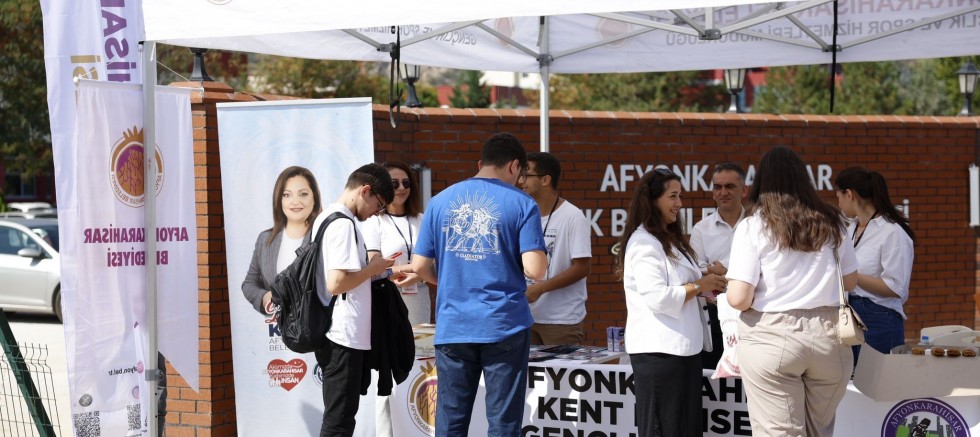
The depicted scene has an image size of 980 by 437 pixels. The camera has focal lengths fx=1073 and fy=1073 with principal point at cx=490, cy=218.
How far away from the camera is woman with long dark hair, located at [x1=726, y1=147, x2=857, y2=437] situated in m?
4.16

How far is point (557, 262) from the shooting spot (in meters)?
5.69

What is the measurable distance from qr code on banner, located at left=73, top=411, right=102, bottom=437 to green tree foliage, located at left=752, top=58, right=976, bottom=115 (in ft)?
82.2

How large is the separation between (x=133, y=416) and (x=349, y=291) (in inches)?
44.1

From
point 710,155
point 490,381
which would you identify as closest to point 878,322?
point 490,381

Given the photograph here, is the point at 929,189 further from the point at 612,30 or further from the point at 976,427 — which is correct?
the point at 976,427

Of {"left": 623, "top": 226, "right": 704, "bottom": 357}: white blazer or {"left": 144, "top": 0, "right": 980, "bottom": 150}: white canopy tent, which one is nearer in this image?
{"left": 623, "top": 226, "right": 704, "bottom": 357}: white blazer

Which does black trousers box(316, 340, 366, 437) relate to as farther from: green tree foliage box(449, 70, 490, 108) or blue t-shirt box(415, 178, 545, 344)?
green tree foliage box(449, 70, 490, 108)

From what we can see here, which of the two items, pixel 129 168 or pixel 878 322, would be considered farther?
pixel 878 322

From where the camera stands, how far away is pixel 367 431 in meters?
5.92

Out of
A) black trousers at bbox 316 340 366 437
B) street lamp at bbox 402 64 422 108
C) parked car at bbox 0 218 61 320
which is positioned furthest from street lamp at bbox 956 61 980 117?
parked car at bbox 0 218 61 320

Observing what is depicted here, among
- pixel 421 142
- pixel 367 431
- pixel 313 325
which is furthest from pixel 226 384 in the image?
pixel 421 142

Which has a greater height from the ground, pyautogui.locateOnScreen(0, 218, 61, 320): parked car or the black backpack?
the black backpack

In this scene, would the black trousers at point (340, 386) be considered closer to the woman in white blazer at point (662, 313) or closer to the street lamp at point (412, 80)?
the woman in white blazer at point (662, 313)

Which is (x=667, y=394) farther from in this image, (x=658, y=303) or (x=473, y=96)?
(x=473, y=96)
